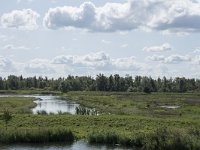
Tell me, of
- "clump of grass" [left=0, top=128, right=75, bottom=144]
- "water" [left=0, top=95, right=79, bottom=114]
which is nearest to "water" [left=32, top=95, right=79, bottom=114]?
"water" [left=0, top=95, right=79, bottom=114]

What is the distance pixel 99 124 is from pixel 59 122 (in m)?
5.06

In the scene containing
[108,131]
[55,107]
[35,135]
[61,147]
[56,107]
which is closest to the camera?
[61,147]

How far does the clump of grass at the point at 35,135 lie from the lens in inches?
1804

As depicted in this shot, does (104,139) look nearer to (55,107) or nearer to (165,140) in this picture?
(165,140)

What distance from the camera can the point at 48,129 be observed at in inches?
1853

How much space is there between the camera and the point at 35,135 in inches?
1816

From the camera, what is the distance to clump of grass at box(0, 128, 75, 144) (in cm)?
4581

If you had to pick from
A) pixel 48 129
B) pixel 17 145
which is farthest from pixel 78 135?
pixel 17 145

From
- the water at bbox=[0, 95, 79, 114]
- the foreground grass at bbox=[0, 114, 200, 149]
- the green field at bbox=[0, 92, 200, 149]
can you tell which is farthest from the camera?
the water at bbox=[0, 95, 79, 114]

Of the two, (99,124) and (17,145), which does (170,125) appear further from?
(17,145)

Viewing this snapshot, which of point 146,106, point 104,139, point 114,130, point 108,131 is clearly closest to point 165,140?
point 104,139

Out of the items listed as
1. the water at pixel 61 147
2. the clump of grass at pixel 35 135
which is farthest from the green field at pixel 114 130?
the water at pixel 61 147

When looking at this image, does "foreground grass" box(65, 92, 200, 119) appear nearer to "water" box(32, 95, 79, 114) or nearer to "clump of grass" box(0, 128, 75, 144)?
"water" box(32, 95, 79, 114)

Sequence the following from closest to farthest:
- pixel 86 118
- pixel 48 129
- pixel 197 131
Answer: pixel 197 131
pixel 48 129
pixel 86 118
